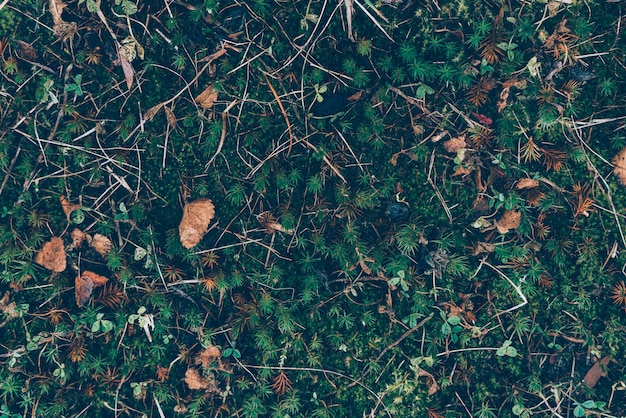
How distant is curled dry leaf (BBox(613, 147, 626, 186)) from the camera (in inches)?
135

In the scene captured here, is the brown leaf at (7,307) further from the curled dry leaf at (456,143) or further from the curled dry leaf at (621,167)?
the curled dry leaf at (621,167)

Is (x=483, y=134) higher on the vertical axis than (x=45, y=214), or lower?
higher

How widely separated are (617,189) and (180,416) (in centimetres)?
374

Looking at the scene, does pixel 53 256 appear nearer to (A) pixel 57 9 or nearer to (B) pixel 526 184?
(A) pixel 57 9

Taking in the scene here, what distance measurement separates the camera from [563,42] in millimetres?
3396

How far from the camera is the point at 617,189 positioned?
346 cm

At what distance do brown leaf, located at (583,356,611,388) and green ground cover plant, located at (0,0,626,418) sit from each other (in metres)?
0.02

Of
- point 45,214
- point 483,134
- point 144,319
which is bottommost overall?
point 144,319

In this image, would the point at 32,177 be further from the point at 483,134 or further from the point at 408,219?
the point at 483,134

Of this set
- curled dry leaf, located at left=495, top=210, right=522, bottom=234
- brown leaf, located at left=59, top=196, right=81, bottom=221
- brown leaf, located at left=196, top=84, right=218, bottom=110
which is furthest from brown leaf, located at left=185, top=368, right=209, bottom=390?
curled dry leaf, located at left=495, top=210, right=522, bottom=234

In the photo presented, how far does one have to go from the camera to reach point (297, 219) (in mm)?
3492

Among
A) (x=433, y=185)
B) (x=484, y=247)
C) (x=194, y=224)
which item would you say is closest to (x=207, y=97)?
(x=194, y=224)

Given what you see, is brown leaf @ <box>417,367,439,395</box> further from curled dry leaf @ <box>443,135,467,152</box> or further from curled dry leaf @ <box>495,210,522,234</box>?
curled dry leaf @ <box>443,135,467,152</box>

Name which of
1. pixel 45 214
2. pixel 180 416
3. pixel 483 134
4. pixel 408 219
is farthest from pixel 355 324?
pixel 45 214
